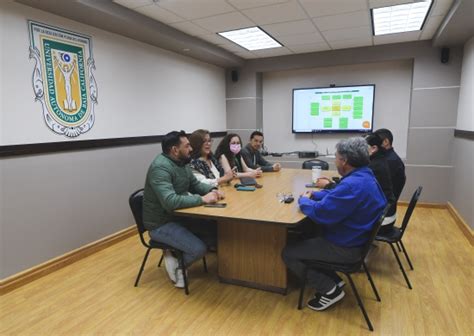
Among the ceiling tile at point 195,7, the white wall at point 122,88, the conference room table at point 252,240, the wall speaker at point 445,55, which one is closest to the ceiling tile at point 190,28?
the ceiling tile at point 195,7

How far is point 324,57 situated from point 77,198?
421cm

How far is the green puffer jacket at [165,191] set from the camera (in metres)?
2.27

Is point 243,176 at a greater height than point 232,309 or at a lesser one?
greater

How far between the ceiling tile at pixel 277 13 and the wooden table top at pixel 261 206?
1775 mm

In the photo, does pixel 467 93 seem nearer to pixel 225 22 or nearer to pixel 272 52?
pixel 272 52

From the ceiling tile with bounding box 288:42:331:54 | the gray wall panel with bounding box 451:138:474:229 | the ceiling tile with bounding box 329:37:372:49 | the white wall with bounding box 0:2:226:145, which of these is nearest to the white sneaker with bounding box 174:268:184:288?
the white wall with bounding box 0:2:226:145

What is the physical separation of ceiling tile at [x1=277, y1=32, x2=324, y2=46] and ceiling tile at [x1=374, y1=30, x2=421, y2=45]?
2.71 ft

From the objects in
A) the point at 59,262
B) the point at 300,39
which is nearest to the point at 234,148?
the point at 300,39

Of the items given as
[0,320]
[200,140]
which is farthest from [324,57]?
[0,320]

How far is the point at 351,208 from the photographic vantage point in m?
1.94

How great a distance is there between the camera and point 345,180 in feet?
6.53

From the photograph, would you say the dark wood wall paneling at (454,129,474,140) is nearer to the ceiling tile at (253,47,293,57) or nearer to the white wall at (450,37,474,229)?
the white wall at (450,37,474,229)

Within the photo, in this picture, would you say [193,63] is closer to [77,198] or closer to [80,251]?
[77,198]

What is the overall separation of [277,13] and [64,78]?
88.4 inches
